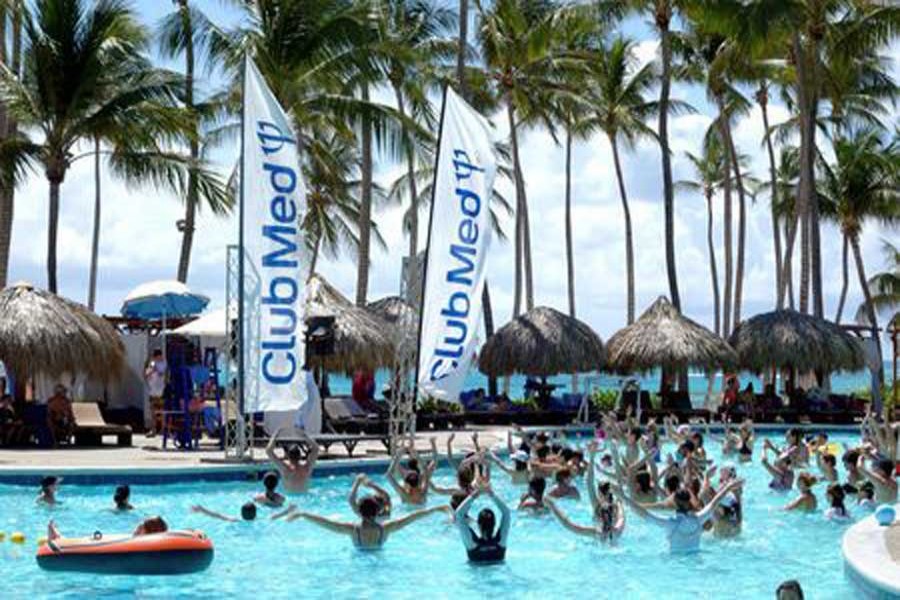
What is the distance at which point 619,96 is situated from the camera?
1909 inches

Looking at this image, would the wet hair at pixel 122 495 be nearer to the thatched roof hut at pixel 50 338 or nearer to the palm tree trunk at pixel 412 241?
the palm tree trunk at pixel 412 241

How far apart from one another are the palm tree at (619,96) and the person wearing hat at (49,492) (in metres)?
32.2

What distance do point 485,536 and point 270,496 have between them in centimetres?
469

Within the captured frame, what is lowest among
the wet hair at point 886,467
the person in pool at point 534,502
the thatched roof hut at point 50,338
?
the person in pool at point 534,502

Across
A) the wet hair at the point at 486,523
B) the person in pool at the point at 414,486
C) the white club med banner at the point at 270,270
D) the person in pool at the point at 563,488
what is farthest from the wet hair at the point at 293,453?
the wet hair at the point at 486,523

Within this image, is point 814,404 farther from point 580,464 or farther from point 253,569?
point 253,569

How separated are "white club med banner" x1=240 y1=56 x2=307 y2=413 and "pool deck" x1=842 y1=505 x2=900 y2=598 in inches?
317

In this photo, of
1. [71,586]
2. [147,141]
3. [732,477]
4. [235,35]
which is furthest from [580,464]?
[235,35]

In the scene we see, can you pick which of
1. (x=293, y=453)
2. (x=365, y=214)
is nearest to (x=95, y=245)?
(x=365, y=214)

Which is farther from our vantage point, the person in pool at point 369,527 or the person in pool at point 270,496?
the person in pool at point 270,496

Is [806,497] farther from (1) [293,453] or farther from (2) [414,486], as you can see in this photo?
(1) [293,453]

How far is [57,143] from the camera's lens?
91.9 feet

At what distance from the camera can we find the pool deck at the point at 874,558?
10.2 m

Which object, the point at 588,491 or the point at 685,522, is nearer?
the point at 685,522
